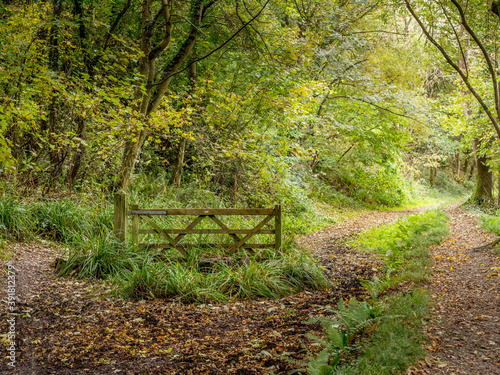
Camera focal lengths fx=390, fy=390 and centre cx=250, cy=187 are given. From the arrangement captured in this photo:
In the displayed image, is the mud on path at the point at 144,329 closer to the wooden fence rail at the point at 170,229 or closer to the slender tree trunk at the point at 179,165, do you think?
the wooden fence rail at the point at 170,229

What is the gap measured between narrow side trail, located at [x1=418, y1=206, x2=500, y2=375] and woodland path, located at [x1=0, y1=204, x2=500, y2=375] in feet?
0.15

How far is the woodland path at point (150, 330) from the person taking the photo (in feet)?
13.8

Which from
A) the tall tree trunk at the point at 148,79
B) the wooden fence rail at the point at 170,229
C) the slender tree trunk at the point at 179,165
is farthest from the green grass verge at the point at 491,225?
the tall tree trunk at the point at 148,79

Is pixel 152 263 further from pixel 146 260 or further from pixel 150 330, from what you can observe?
pixel 150 330

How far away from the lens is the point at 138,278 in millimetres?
6324

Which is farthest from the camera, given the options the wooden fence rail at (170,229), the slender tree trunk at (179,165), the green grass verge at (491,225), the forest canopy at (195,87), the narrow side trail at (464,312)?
the slender tree trunk at (179,165)

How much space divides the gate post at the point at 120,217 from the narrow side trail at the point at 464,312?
211 inches

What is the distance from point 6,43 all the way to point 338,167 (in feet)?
54.8

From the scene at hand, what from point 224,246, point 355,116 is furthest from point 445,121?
point 224,246

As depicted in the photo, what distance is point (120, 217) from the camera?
7359mm

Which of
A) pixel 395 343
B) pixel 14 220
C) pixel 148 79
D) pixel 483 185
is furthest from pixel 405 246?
pixel 483 185

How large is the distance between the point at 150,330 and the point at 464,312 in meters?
4.17

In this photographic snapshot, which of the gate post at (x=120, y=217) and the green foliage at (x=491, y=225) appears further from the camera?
the green foliage at (x=491, y=225)

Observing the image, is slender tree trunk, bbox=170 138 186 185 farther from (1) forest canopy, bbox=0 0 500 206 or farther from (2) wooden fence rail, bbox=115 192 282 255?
(2) wooden fence rail, bbox=115 192 282 255
